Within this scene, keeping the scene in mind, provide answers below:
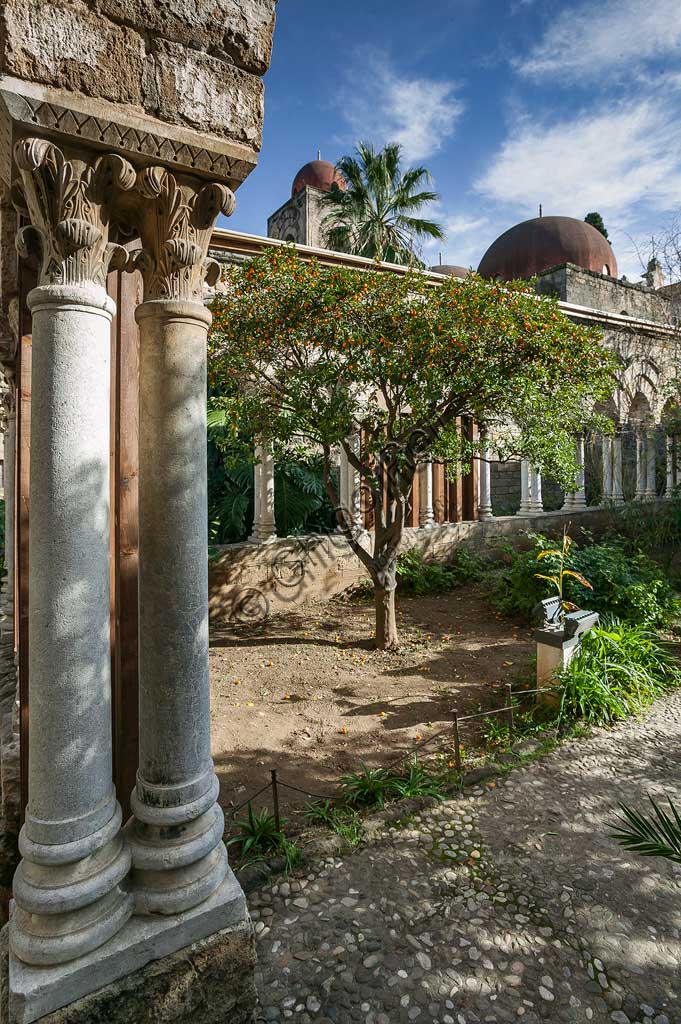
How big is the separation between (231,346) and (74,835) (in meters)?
4.98

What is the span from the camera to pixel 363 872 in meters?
2.68

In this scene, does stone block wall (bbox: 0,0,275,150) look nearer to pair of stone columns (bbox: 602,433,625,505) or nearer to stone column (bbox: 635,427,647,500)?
pair of stone columns (bbox: 602,433,625,505)

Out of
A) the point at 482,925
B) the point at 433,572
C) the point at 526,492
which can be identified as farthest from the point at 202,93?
the point at 526,492

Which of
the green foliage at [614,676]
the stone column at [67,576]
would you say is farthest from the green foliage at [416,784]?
the stone column at [67,576]

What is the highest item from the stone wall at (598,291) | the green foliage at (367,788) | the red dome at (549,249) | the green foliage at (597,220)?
the green foliage at (597,220)

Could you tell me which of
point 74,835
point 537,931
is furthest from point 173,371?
point 537,931

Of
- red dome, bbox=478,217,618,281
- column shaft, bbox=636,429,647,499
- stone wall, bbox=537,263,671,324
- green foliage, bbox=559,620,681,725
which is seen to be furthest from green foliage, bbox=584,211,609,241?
green foliage, bbox=559,620,681,725

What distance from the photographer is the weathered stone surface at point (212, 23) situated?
1.72 m

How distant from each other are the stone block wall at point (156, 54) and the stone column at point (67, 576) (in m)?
0.22

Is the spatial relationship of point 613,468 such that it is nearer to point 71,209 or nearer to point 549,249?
point 549,249

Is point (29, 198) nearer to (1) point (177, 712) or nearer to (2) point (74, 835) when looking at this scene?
(1) point (177, 712)

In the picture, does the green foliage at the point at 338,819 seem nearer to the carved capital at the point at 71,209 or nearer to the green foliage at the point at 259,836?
the green foliage at the point at 259,836

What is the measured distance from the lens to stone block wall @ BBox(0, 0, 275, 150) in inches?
62.4

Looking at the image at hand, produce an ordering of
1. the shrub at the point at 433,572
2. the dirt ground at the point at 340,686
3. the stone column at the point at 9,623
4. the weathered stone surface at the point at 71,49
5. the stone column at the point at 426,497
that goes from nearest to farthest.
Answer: the weathered stone surface at the point at 71,49 → the stone column at the point at 9,623 → the dirt ground at the point at 340,686 → the shrub at the point at 433,572 → the stone column at the point at 426,497
